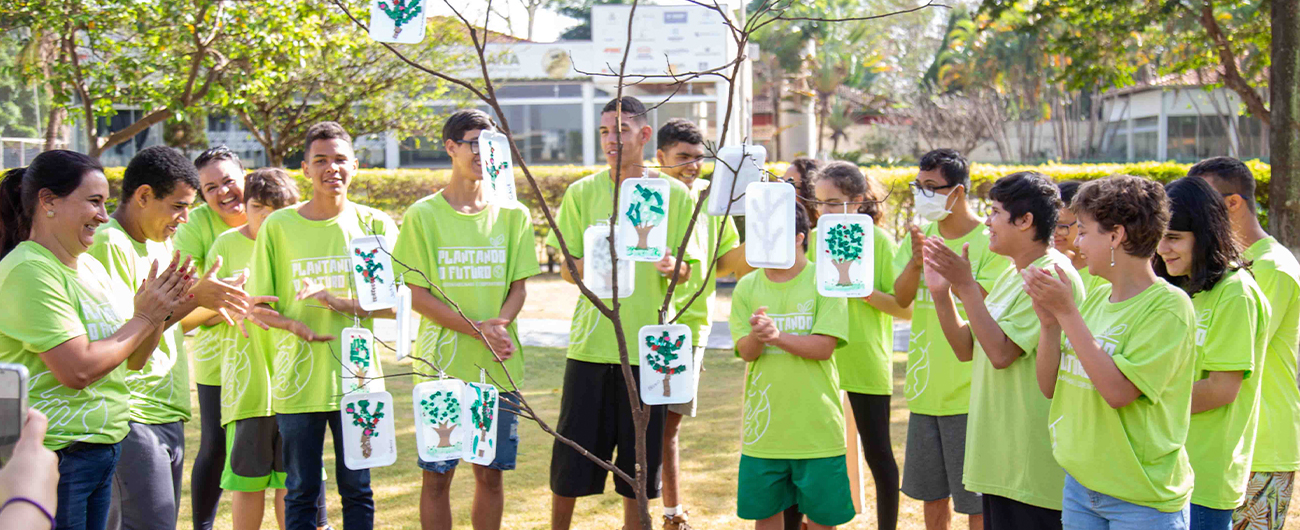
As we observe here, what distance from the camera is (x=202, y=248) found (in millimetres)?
4039

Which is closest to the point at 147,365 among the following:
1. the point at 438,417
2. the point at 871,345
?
the point at 438,417

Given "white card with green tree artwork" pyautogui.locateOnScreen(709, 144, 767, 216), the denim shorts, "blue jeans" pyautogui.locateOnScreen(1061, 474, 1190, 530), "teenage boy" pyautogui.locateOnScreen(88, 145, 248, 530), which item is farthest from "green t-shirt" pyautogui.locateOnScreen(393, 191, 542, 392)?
"blue jeans" pyautogui.locateOnScreen(1061, 474, 1190, 530)

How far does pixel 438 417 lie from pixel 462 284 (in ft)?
2.47

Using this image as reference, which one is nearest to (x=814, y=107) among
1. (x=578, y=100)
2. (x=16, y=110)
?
(x=578, y=100)

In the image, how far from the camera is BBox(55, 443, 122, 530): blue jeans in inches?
97.8

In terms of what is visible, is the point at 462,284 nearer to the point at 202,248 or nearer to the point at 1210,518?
the point at 202,248

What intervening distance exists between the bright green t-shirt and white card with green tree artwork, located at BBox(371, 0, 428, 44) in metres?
1.57

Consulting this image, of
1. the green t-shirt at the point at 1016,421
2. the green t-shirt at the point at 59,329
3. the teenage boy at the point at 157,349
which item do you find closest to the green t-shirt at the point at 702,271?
the green t-shirt at the point at 1016,421

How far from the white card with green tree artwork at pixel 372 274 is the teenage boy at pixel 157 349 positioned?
1.14 ft

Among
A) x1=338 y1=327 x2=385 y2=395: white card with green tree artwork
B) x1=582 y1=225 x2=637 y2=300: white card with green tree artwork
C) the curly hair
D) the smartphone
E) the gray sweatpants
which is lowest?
the gray sweatpants

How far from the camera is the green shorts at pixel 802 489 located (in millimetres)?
3357

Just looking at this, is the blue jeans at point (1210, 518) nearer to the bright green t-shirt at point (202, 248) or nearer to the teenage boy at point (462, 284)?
the teenage boy at point (462, 284)

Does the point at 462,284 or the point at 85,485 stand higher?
the point at 462,284

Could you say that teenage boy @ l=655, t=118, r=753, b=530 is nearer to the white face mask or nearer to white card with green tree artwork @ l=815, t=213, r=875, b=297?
the white face mask
